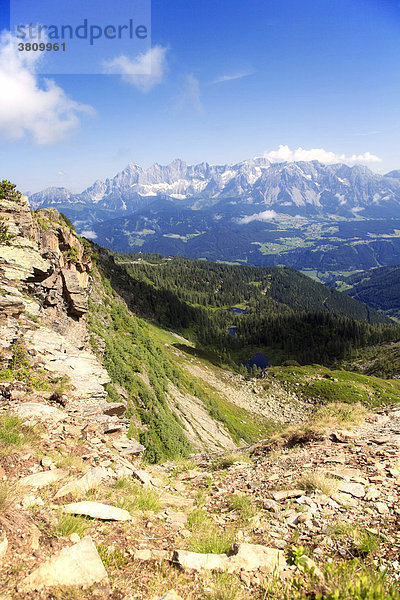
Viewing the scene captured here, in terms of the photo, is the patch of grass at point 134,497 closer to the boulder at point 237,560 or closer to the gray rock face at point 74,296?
the boulder at point 237,560

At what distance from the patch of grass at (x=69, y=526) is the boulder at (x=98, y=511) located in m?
0.25

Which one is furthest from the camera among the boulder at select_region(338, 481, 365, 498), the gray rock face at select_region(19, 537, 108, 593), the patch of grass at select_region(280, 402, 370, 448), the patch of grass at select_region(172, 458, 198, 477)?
the patch of grass at select_region(280, 402, 370, 448)

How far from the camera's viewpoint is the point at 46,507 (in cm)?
605

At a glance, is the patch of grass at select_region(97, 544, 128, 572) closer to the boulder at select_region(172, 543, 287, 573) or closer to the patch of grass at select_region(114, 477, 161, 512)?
the boulder at select_region(172, 543, 287, 573)

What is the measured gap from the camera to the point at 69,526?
5551mm

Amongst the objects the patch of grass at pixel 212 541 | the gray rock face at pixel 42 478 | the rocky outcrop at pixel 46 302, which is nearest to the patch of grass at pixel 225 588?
the patch of grass at pixel 212 541

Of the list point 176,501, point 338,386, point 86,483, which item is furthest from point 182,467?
point 338,386

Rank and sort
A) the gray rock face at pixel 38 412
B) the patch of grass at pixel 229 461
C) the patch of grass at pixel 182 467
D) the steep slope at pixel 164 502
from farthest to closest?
the patch of grass at pixel 229 461, the patch of grass at pixel 182 467, the gray rock face at pixel 38 412, the steep slope at pixel 164 502

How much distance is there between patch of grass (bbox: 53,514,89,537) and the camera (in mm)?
5422

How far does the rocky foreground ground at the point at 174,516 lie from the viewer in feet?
15.1

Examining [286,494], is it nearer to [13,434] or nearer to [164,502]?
[164,502]

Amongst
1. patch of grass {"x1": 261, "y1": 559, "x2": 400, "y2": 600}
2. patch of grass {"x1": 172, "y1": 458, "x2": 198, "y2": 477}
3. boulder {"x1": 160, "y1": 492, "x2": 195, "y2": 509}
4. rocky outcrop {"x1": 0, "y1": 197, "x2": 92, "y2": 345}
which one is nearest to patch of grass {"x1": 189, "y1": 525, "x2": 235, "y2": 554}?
patch of grass {"x1": 261, "y1": 559, "x2": 400, "y2": 600}

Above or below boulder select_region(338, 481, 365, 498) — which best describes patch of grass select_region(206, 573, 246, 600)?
above

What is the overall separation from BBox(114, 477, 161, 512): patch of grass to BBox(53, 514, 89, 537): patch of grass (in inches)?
52.7
